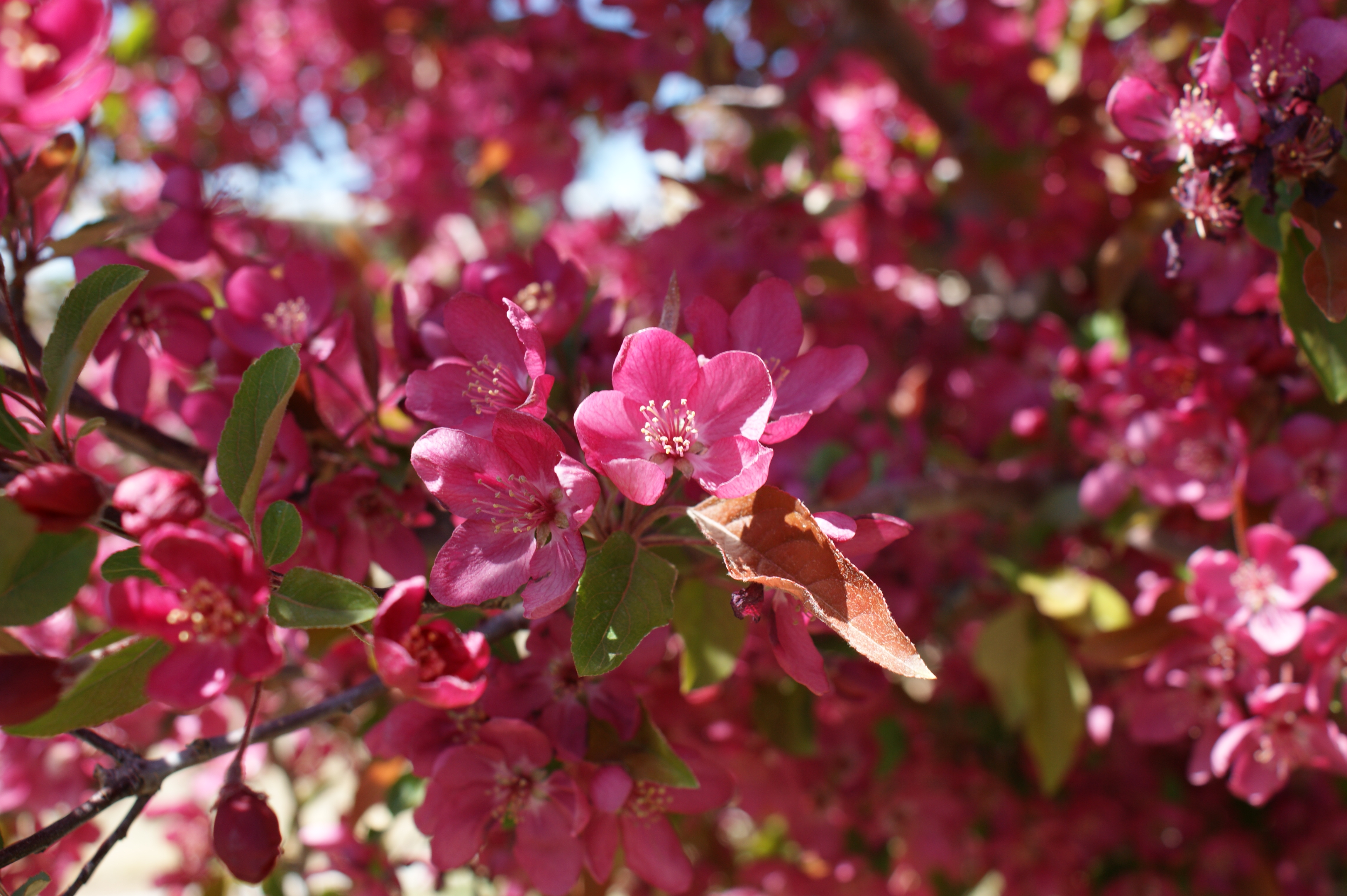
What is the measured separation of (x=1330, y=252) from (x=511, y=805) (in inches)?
39.3

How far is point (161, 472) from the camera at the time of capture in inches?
25.5

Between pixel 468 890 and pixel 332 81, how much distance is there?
2981mm

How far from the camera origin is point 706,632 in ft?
3.24

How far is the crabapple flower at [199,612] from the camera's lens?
23.0 inches

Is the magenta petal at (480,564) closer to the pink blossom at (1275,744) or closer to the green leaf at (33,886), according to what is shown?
the green leaf at (33,886)

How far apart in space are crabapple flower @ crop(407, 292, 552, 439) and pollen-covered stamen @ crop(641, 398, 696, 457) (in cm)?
15

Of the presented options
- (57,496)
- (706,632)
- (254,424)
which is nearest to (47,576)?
(57,496)

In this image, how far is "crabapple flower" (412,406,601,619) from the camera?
70 centimetres

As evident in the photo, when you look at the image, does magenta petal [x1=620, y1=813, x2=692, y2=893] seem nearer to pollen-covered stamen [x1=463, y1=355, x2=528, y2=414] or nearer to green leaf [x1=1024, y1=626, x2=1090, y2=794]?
pollen-covered stamen [x1=463, y1=355, x2=528, y2=414]

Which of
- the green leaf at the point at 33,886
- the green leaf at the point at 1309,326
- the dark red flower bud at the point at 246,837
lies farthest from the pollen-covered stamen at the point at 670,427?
the green leaf at the point at 1309,326

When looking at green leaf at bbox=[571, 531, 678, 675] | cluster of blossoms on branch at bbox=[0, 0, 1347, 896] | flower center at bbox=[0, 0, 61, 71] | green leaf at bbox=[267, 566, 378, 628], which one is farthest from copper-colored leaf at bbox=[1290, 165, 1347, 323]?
flower center at bbox=[0, 0, 61, 71]

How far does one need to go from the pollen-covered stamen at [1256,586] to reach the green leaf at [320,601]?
3.37 ft

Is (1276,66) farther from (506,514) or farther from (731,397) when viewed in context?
(506,514)

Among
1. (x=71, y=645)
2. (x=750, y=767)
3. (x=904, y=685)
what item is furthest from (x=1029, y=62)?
(x=71, y=645)
